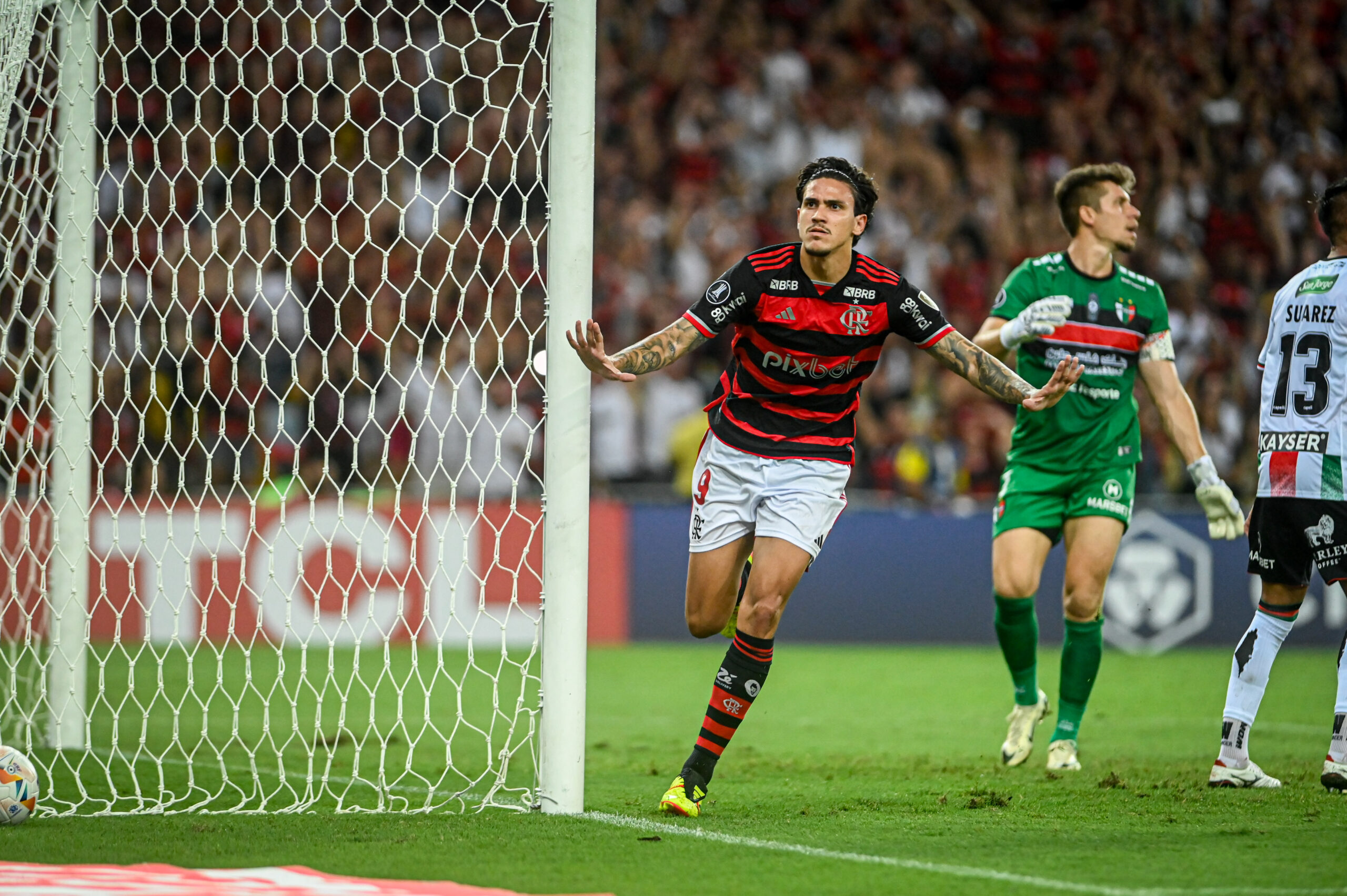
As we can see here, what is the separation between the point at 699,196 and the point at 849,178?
10.1 m

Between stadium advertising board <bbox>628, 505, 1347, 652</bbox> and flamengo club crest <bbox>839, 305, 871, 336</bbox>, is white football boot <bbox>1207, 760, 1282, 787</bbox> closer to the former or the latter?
flamengo club crest <bbox>839, 305, 871, 336</bbox>

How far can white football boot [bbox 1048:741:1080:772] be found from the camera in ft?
20.9

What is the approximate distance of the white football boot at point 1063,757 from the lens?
6.36 metres

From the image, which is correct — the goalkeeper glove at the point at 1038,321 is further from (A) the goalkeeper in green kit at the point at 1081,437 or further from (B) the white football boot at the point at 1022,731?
(B) the white football boot at the point at 1022,731

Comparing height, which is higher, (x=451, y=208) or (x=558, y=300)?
(x=451, y=208)

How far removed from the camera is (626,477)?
1341cm

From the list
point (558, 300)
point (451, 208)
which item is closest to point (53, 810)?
point (558, 300)

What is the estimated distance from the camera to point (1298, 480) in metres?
5.73

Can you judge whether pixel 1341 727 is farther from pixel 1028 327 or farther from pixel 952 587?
pixel 952 587

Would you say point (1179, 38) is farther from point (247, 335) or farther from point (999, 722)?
point (247, 335)

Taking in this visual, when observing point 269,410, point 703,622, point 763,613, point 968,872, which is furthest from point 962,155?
point 968,872

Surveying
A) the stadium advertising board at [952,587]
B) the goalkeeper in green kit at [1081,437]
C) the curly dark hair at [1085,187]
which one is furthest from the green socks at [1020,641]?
the stadium advertising board at [952,587]

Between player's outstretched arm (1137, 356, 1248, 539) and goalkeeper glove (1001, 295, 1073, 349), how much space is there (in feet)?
1.84

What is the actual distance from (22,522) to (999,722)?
5154 millimetres
